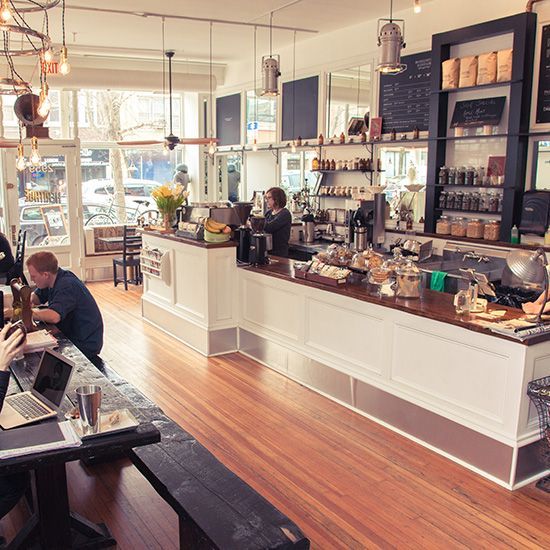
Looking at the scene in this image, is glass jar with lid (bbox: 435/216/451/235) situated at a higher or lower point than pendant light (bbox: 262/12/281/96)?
lower

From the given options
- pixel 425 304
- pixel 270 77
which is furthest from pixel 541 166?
pixel 270 77

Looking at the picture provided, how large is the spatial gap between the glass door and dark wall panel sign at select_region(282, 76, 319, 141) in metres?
3.53

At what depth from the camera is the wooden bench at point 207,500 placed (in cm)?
223

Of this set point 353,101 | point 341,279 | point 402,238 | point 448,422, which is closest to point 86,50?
point 353,101

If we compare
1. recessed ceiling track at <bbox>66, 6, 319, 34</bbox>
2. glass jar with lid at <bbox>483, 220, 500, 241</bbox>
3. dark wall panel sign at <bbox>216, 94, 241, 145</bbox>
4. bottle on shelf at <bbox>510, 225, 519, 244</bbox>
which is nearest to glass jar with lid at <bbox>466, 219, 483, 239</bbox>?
glass jar with lid at <bbox>483, 220, 500, 241</bbox>

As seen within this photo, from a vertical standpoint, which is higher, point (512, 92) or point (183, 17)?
point (183, 17)

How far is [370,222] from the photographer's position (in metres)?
6.89

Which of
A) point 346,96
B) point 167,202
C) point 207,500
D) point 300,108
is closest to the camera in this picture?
point 207,500

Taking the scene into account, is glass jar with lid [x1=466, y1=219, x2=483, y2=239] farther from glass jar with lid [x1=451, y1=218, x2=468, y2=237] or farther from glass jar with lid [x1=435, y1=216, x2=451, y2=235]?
glass jar with lid [x1=435, y1=216, x2=451, y2=235]

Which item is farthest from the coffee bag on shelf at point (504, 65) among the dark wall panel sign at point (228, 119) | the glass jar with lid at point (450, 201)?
the dark wall panel sign at point (228, 119)

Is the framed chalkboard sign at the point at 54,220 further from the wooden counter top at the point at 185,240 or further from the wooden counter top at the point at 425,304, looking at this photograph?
the wooden counter top at the point at 425,304

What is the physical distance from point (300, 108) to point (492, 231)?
12.5ft

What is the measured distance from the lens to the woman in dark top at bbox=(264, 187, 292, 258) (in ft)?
21.7

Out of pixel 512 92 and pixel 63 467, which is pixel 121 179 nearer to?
pixel 512 92
